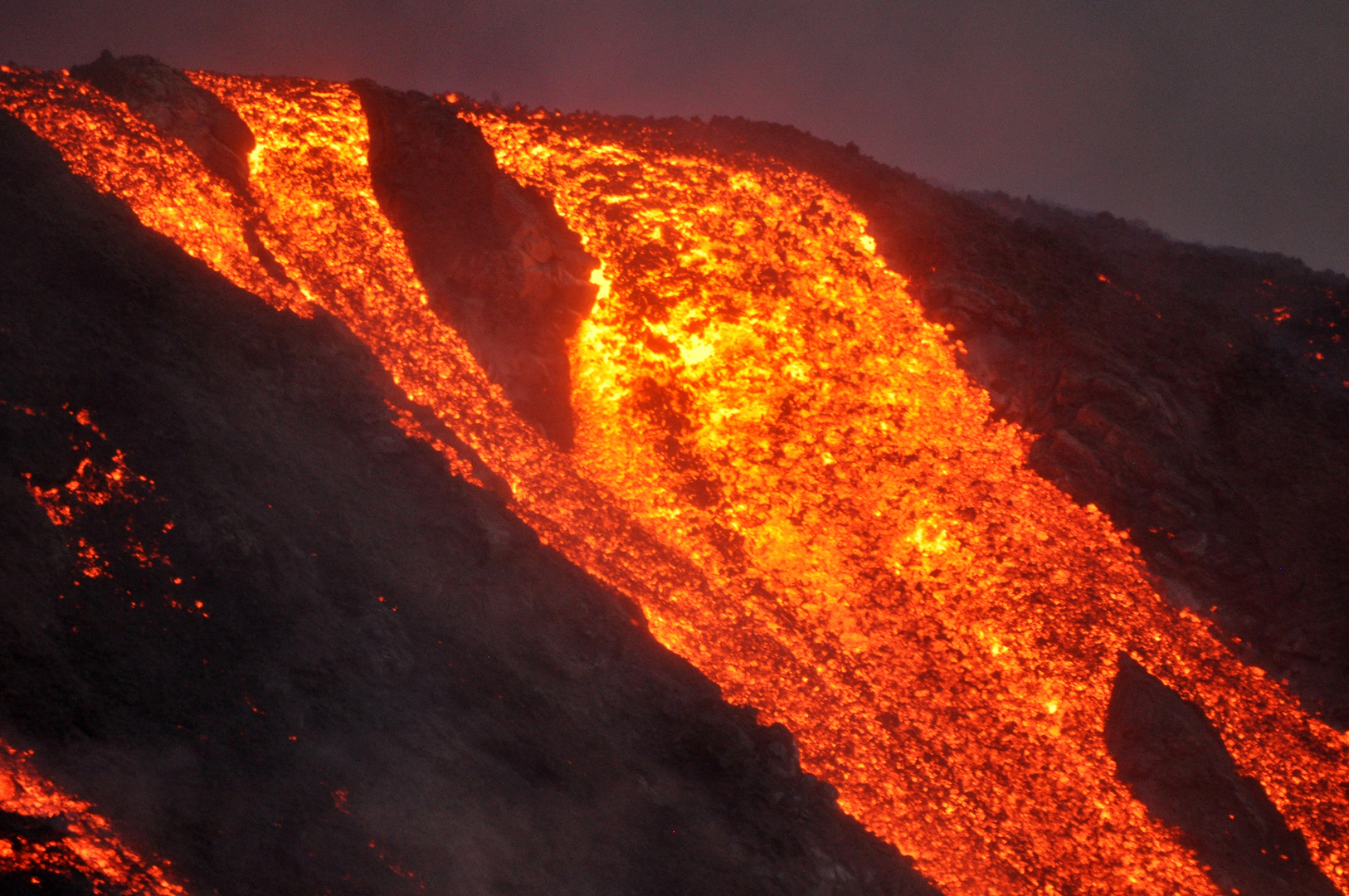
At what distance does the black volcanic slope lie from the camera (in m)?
5.15

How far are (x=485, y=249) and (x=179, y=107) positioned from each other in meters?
3.85

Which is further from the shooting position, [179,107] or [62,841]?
[179,107]

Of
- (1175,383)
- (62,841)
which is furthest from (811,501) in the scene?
(62,841)

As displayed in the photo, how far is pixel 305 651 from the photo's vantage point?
596cm

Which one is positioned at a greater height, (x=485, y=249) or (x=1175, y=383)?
(x=1175, y=383)

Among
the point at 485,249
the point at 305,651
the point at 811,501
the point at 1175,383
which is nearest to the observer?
the point at 305,651

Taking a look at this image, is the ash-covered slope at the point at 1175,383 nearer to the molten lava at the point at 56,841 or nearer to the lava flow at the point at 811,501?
the lava flow at the point at 811,501

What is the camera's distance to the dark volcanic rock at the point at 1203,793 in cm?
716

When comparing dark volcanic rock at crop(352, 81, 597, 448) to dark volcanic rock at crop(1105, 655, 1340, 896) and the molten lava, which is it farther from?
dark volcanic rock at crop(1105, 655, 1340, 896)

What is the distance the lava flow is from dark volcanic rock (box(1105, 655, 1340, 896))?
0.16 meters

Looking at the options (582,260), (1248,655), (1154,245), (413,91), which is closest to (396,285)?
(582,260)

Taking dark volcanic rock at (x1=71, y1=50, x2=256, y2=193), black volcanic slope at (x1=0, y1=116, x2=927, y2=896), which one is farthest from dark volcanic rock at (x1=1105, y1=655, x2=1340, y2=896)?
dark volcanic rock at (x1=71, y1=50, x2=256, y2=193)

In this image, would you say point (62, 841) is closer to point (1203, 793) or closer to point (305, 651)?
point (305, 651)

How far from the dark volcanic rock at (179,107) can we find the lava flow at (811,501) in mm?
224
